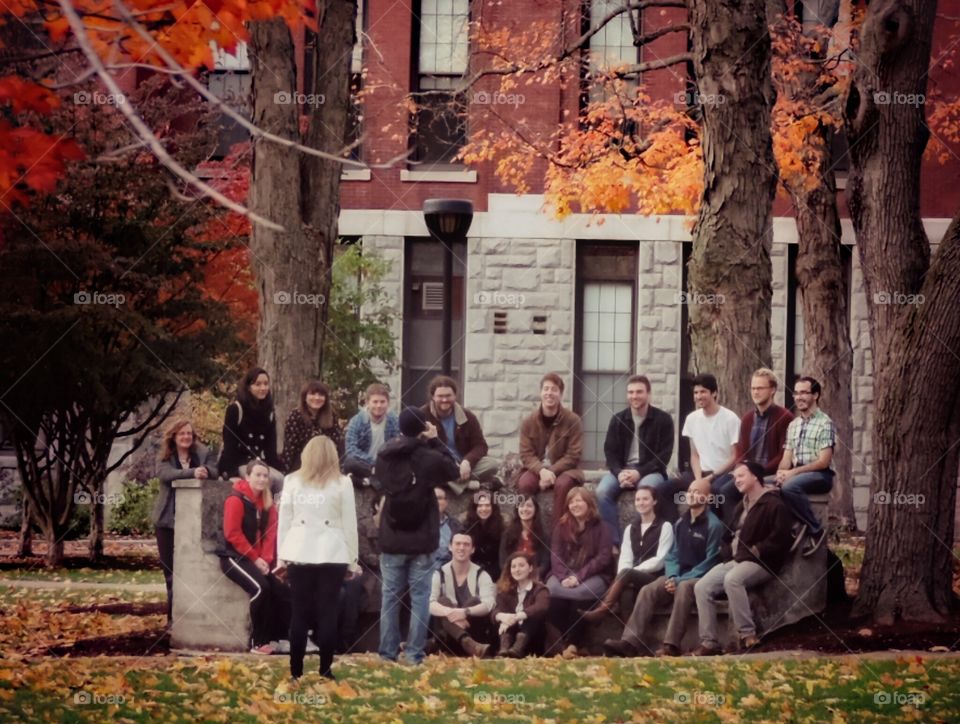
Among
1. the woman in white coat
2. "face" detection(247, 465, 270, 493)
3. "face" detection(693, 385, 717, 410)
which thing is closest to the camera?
the woman in white coat

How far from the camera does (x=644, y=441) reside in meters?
8.84

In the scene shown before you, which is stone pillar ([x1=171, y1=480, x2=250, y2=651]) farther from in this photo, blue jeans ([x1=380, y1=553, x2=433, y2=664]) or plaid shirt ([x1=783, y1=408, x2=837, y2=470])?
plaid shirt ([x1=783, y1=408, x2=837, y2=470])

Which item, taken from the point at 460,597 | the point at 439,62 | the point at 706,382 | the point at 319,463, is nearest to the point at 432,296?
the point at 439,62

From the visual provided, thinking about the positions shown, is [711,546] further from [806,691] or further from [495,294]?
[495,294]

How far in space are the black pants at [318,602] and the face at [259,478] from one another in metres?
0.73

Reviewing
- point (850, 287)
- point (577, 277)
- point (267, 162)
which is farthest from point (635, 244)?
point (267, 162)

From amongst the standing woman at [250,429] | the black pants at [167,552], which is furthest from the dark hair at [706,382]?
the black pants at [167,552]

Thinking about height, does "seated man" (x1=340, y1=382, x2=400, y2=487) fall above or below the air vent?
below

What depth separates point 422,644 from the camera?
27.7ft

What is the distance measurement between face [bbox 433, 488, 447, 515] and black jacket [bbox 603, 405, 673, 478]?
104 centimetres

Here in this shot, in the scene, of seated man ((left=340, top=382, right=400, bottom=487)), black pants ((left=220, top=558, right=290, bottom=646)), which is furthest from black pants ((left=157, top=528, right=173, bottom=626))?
seated man ((left=340, top=382, right=400, bottom=487))

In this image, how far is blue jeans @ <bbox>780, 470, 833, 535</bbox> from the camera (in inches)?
340

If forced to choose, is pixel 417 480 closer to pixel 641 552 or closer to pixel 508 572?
pixel 508 572

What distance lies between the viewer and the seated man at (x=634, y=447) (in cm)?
871
